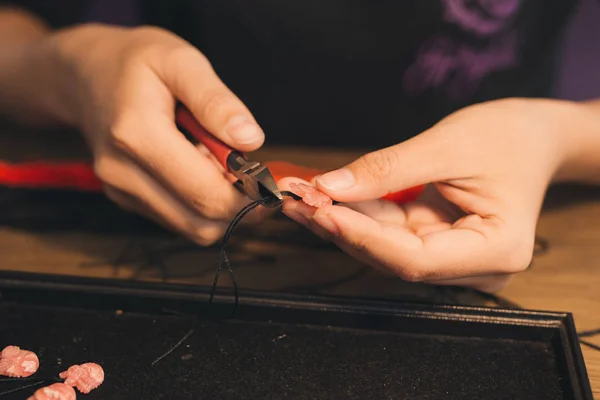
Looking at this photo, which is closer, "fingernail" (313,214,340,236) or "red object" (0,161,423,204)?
"fingernail" (313,214,340,236)

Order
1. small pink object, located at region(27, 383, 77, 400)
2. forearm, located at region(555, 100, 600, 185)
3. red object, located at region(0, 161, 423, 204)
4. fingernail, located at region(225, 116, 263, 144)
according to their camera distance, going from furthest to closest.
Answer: red object, located at region(0, 161, 423, 204), forearm, located at region(555, 100, 600, 185), fingernail, located at region(225, 116, 263, 144), small pink object, located at region(27, 383, 77, 400)

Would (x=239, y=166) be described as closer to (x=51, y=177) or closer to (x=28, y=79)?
(x=51, y=177)

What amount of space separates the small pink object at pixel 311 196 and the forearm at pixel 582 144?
1.28 ft

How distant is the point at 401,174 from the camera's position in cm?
67

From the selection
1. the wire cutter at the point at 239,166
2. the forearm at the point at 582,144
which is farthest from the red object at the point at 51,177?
the forearm at the point at 582,144

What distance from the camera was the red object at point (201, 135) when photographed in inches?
29.3

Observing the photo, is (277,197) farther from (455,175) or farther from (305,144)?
(305,144)

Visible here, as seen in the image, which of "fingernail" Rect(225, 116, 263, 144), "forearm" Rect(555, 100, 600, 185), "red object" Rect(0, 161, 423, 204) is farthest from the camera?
"red object" Rect(0, 161, 423, 204)

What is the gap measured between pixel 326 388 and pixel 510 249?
0.86ft

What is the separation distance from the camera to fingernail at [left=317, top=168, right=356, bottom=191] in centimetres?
66

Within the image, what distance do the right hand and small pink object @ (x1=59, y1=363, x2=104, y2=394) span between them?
0.24 metres

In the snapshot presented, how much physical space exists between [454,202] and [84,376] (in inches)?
18.4

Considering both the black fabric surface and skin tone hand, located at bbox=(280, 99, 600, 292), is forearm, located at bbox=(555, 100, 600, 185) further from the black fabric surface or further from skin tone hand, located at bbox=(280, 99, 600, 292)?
the black fabric surface

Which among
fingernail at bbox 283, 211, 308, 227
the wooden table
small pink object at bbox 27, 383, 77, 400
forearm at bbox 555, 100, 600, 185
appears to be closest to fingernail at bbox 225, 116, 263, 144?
fingernail at bbox 283, 211, 308, 227
